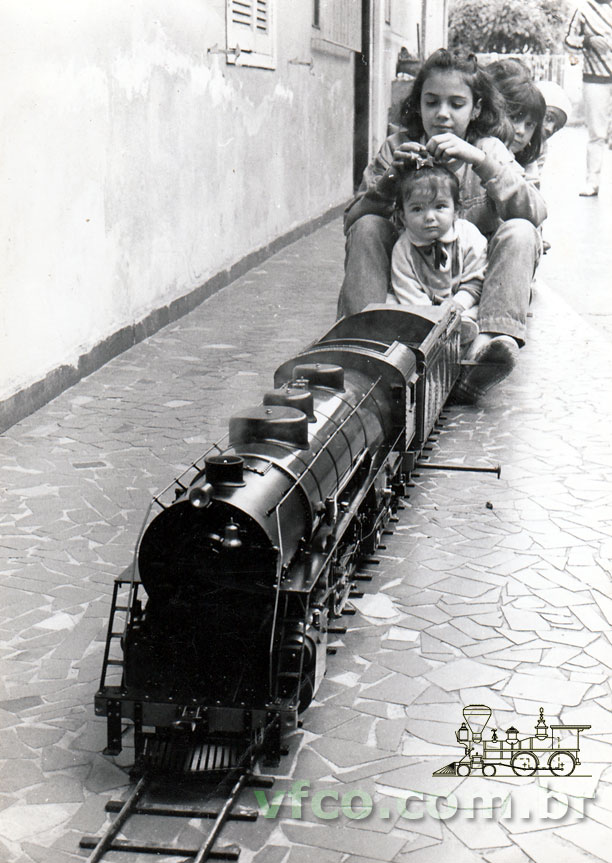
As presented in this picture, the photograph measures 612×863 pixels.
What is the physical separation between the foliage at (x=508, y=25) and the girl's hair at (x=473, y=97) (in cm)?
2387

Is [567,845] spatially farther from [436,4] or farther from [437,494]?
[436,4]

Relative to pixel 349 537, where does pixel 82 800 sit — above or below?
below

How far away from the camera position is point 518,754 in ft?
9.82

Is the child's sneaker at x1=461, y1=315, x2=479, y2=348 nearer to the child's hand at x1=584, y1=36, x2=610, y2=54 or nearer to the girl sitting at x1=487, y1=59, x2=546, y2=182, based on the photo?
the girl sitting at x1=487, y1=59, x2=546, y2=182

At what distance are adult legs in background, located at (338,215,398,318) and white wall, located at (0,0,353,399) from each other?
1733 millimetres

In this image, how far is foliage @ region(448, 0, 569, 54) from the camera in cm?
2994

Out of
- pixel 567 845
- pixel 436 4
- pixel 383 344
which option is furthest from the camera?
pixel 436 4

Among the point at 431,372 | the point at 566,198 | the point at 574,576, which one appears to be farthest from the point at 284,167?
the point at 574,576

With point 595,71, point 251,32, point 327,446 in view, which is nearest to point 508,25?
point 595,71

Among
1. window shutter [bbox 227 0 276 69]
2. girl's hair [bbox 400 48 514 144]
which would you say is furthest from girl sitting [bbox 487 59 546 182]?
window shutter [bbox 227 0 276 69]

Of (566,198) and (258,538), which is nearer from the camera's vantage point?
(258,538)

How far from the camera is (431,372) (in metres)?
5.27

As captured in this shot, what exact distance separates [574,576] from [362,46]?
532 inches

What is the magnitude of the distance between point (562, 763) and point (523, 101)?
6.54m
